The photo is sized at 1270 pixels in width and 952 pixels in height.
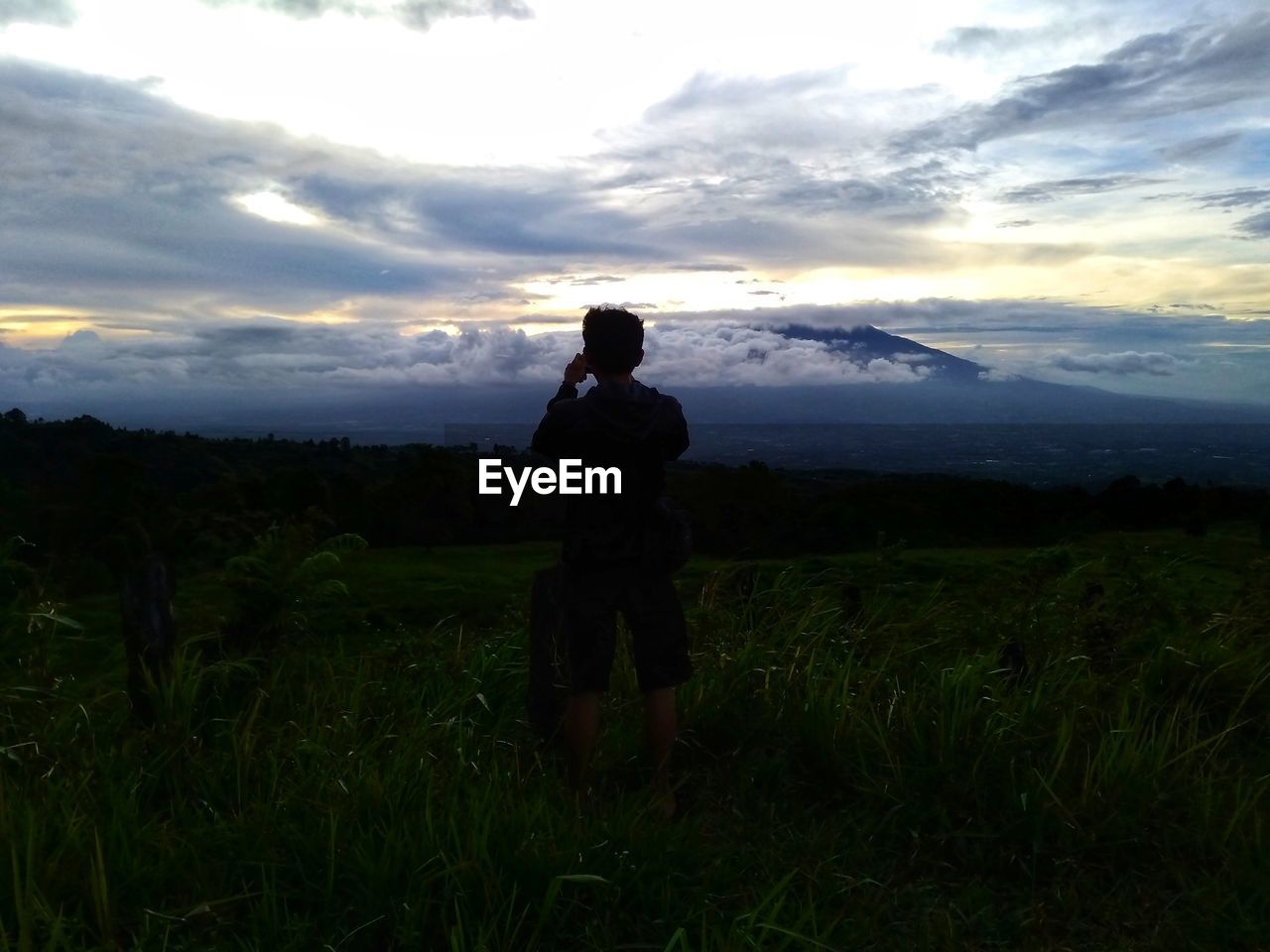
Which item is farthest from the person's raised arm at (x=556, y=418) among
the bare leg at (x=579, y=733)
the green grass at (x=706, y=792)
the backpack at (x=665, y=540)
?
the green grass at (x=706, y=792)

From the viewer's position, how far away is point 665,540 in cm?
397

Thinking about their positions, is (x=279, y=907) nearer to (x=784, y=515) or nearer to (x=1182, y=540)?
(x=784, y=515)

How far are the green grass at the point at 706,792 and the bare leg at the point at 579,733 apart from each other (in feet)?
0.48

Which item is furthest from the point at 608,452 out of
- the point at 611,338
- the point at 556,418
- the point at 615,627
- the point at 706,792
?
the point at 706,792

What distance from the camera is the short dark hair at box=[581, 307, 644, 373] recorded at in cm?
398

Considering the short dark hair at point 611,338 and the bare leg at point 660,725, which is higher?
the short dark hair at point 611,338

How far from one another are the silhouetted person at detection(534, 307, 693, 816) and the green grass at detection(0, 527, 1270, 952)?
42cm

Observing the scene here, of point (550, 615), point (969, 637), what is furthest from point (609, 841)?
point (969, 637)

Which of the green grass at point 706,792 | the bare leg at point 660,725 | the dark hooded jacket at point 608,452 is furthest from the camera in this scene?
the bare leg at point 660,725

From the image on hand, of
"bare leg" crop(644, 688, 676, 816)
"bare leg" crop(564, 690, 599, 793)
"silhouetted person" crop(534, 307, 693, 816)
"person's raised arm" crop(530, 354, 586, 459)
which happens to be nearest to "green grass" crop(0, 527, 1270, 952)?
"bare leg" crop(564, 690, 599, 793)

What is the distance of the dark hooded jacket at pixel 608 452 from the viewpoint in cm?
390

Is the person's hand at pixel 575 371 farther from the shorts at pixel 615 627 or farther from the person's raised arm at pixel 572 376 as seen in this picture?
the shorts at pixel 615 627

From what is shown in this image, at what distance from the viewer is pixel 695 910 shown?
3.00m

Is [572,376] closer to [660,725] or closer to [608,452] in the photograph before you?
[608,452]
